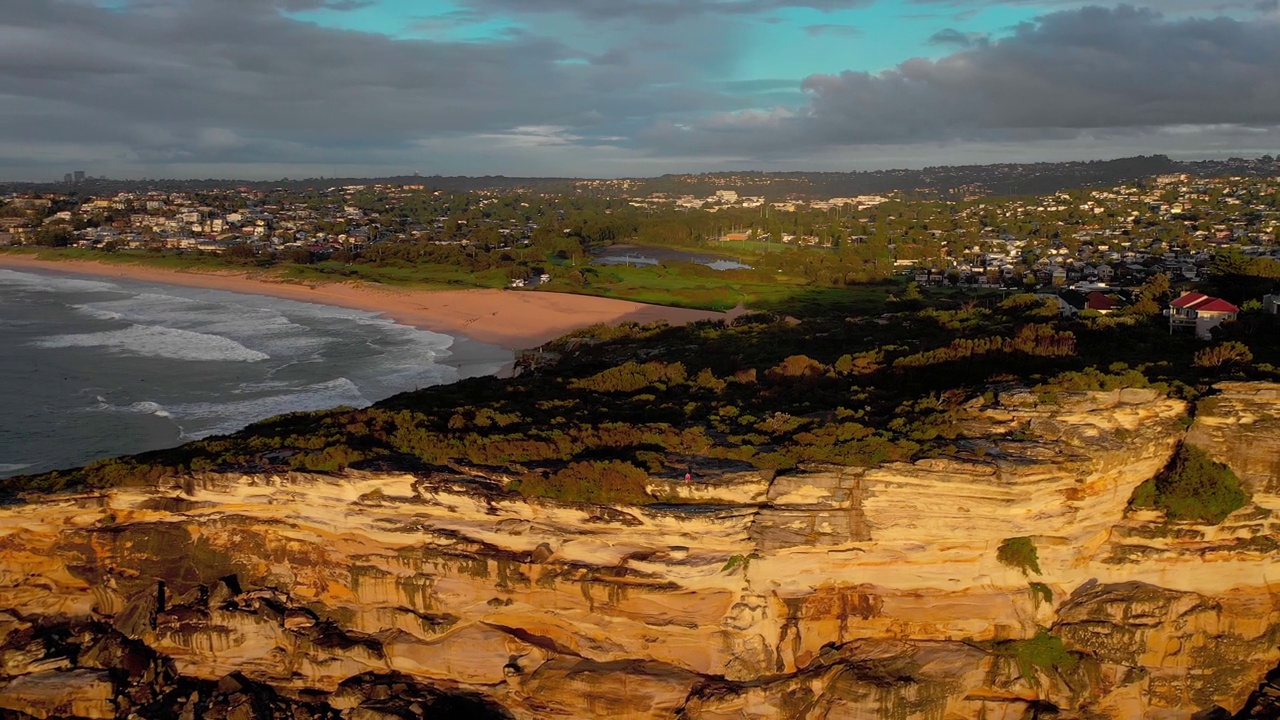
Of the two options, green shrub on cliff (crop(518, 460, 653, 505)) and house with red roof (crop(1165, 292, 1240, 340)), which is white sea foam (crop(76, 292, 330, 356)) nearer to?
green shrub on cliff (crop(518, 460, 653, 505))

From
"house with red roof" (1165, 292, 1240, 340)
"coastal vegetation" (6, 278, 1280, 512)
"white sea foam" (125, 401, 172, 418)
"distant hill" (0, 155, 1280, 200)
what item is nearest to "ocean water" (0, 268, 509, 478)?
"white sea foam" (125, 401, 172, 418)

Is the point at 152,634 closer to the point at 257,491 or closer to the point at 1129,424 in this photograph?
the point at 257,491

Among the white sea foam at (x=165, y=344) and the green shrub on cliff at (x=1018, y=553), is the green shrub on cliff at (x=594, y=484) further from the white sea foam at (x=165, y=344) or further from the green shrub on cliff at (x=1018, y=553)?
the white sea foam at (x=165, y=344)

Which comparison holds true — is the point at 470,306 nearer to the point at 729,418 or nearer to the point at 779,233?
the point at 729,418

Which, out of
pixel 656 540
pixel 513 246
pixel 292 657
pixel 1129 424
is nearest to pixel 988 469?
pixel 1129 424

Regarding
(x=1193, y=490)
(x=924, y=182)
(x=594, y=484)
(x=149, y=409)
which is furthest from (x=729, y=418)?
(x=924, y=182)

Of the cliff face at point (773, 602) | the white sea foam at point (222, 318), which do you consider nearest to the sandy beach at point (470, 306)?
the white sea foam at point (222, 318)
